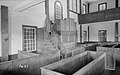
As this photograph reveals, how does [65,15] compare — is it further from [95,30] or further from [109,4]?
[109,4]

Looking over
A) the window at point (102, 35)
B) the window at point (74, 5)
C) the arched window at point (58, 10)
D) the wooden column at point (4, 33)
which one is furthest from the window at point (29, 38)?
the window at point (102, 35)

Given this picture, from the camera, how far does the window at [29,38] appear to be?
4.90m

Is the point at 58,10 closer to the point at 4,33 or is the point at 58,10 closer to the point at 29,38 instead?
the point at 29,38

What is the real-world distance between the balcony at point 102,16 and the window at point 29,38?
462 centimetres

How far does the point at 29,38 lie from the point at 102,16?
5.65m

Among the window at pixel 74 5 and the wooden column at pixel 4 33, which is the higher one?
the window at pixel 74 5

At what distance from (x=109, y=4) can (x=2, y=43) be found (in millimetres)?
10194

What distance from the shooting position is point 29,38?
5.14 meters

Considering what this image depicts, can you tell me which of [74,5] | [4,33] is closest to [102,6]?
[74,5]

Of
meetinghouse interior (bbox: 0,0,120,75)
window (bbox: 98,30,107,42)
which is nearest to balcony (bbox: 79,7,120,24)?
meetinghouse interior (bbox: 0,0,120,75)

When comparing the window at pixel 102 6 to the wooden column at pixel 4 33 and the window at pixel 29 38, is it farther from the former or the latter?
the wooden column at pixel 4 33

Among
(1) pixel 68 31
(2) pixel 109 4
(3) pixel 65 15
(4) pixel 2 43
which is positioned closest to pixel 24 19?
(4) pixel 2 43

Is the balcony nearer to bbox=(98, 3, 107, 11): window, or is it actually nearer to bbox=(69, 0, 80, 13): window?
bbox=(69, 0, 80, 13): window

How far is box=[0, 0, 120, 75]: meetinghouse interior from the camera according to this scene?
6.96 ft
